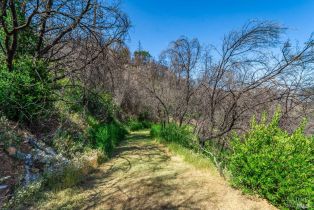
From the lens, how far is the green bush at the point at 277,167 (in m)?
2.78

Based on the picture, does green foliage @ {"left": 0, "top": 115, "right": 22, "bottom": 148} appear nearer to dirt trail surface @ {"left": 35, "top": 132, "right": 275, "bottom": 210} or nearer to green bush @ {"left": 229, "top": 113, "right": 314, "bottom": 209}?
dirt trail surface @ {"left": 35, "top": 132, "right": 275, "bottom": 210}

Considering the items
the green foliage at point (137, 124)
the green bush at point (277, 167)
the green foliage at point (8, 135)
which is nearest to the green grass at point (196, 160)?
the green bush at point (277, 167)

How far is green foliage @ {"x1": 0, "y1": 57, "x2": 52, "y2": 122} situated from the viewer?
4.79 m

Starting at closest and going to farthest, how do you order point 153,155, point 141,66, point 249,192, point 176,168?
point 249,192 < point 176,168 < point 153,155 < point 141,66

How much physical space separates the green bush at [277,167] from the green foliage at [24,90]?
16.2 feet

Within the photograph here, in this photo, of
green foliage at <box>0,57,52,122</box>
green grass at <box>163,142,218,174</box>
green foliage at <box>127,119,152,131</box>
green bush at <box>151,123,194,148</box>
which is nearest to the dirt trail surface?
green grass at <box>163,142,218,174</box>

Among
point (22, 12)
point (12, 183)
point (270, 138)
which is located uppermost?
point (22, 12)

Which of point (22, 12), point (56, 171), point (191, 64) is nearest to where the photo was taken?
point (56, 171)

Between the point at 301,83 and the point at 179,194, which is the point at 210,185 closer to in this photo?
the point at 179,194

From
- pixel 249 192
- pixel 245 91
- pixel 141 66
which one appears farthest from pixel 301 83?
pixel 141 66

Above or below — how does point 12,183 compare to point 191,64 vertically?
below

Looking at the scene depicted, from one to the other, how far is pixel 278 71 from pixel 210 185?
3281mm

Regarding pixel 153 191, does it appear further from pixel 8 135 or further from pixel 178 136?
pixel 178 136

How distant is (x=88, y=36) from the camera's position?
501 centimetres
